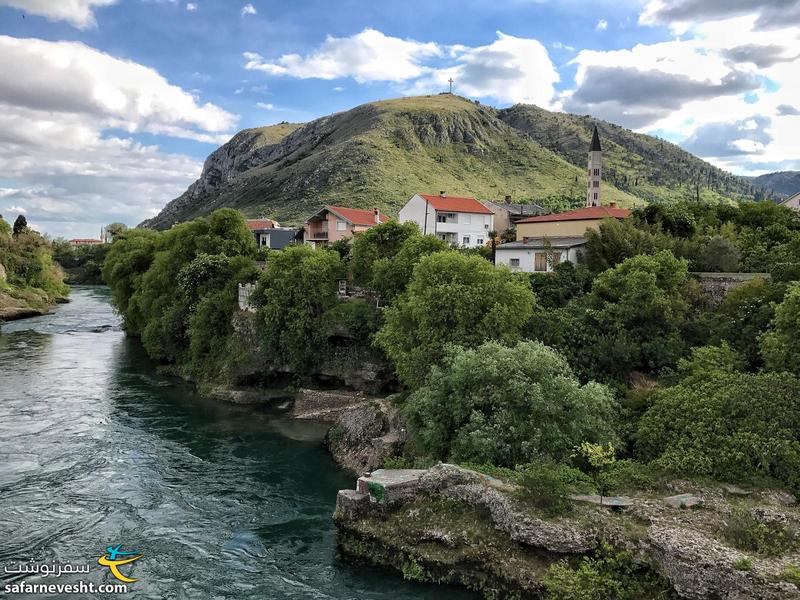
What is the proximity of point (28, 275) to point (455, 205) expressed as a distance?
2668 inches

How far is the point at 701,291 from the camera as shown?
36750mm

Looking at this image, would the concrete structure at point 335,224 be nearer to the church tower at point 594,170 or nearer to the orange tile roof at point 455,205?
the orange tile roof at point 455,205

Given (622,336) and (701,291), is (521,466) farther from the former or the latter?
(701,291)

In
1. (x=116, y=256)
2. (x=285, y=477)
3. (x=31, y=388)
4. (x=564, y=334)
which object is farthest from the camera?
(x=116, y=256)

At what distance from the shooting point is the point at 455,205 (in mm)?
69188

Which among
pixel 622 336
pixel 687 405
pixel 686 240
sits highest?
pixel 686 240

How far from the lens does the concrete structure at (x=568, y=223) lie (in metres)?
50.2

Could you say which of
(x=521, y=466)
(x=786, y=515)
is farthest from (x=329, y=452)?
(x=786, y=515)

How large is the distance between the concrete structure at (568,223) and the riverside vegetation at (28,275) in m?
66.1

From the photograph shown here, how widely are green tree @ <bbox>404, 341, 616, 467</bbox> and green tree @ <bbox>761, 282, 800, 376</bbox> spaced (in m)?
7.04

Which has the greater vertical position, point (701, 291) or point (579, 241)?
point (579, 241)

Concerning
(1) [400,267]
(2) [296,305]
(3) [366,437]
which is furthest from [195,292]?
(3) [366,437]

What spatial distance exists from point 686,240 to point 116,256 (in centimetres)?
6549

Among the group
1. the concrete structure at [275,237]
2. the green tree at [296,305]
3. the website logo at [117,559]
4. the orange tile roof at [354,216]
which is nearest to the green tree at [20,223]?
the concrete structure at [275,237]
